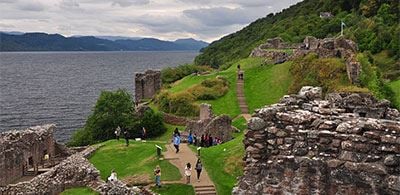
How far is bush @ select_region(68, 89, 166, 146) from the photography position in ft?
167

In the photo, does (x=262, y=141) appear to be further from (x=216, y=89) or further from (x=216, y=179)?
(x=216, y=89)

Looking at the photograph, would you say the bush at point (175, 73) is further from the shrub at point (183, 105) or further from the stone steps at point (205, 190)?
the stone steps at point (205, 190)

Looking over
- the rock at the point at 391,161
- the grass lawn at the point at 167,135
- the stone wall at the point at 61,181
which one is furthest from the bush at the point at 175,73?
the rock at the point at 391,161

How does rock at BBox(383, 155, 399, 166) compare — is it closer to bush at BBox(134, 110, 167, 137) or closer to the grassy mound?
the grassy mound

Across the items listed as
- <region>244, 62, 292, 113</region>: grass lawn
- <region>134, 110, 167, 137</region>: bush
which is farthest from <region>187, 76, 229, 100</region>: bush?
<region>134, 110, 167, 137</region>: bush

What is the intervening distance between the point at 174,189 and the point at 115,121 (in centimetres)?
2599

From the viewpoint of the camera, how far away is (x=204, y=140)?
129ft

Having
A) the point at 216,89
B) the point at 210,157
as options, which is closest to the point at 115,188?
the point at 210,157

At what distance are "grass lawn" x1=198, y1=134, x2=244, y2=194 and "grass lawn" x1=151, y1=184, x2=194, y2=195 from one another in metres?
1.42

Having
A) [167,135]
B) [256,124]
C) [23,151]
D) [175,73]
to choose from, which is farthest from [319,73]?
[256,124]

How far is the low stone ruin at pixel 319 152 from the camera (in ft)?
40.2

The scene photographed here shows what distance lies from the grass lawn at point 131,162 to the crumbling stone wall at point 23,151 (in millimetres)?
5931

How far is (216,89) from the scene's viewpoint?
57.5m

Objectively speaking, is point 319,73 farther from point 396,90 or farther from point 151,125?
point 151,125
